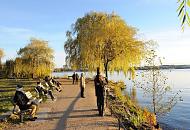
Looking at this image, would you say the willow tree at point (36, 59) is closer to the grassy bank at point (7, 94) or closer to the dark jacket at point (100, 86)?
the grassy bank at point (7, 94)

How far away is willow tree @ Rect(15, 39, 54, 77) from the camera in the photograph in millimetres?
57487

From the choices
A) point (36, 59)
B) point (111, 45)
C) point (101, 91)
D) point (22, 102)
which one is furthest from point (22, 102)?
point (36, 59)

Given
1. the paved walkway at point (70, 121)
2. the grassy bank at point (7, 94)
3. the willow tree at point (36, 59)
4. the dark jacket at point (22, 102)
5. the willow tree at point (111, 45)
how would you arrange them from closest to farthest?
the paved walkway at point (70, 121)
the dark jacket at point (22, 102)
the grassy bank at point (7, 94)
the willow tree at point (111, 45)
the willow tree at point (36, 59)

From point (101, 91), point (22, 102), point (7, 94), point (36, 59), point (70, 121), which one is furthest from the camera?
point (36, 59)

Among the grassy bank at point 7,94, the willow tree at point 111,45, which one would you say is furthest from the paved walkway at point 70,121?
the willow tree at point 111,45

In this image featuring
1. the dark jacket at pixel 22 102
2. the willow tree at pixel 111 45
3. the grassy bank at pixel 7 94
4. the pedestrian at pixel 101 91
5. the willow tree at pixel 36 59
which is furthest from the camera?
the willow tree at pixel 36 59

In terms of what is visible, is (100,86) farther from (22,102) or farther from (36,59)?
(36,59)

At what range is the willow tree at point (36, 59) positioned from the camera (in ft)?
189

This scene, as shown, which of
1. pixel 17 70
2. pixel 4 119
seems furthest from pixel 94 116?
pixel 17 70

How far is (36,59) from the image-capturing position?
59.1 meters

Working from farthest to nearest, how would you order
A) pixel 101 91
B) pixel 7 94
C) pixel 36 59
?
1. pixel 36 59
2. pixel 7 94
3. pixel 101 91

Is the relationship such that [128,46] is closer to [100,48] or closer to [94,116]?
[100,48]

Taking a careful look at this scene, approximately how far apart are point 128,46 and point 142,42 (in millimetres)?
1669

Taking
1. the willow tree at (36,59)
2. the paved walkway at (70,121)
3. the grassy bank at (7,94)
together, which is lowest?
the paved walkway at (70,121)
